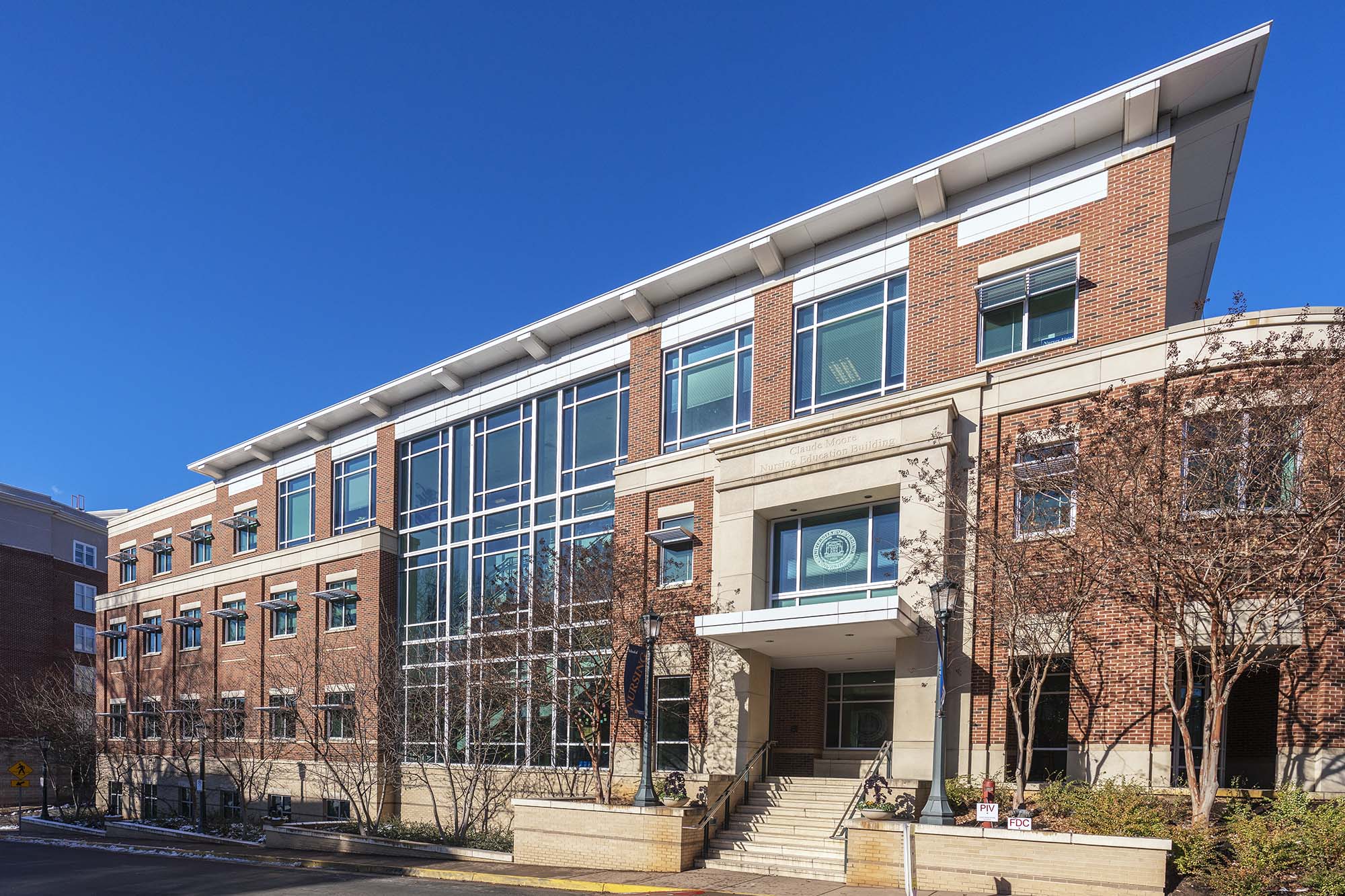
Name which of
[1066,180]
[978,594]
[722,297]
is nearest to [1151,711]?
[978,594]

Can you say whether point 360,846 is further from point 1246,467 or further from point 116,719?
point 116,719

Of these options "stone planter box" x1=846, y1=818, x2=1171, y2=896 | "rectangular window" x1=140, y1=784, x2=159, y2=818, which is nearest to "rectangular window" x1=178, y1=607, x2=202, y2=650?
"rectangular window" x1=140, y1=784, x2=159, y2=818

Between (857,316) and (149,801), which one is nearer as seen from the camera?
(857,316)

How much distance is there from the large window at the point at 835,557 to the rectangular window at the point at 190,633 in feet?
99.6

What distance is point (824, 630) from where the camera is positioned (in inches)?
758

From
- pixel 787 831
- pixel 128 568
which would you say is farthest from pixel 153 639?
pixel 787 831

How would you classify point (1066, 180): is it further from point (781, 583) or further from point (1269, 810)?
point (1269, 810)

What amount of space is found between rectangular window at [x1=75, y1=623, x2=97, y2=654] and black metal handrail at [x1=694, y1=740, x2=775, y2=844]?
50384 mm

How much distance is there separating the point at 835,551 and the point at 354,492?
70.5ft

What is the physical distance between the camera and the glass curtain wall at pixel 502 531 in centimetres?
2681

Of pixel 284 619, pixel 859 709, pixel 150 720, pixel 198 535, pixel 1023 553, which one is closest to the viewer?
pixel 1023 553

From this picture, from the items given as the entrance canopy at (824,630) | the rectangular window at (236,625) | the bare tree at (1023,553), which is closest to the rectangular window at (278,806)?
the rectangular window at (236,625)

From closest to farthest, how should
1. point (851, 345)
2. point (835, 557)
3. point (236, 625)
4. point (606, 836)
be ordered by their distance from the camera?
point (606, 836) → point (835, 557) → point (851, 345) → point (236, 625)

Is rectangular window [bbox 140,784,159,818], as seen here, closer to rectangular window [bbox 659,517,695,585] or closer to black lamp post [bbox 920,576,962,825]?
rectangular window [bbox 659,517,695,585]
